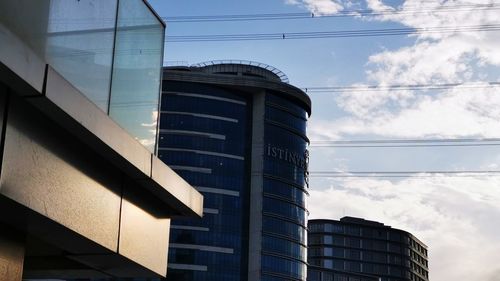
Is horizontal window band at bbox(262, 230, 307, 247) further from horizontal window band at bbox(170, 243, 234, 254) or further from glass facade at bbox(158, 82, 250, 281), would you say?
horizontal window band at bbox(170, 243, 234, 254)

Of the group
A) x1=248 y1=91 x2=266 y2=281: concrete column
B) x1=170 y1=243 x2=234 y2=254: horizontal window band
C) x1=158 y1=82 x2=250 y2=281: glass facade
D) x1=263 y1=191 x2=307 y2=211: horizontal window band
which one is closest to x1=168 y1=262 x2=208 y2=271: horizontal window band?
x1=158 y1=82 x2=250 y2=281: glass facade

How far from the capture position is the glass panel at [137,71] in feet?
33.8

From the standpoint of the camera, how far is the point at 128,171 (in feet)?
31.8

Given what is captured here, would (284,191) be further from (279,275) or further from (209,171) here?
(279,275)

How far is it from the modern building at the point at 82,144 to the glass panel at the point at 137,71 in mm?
19

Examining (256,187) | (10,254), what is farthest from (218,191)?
(10,254)

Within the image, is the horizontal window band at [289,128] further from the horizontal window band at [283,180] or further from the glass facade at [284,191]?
the horizontal window band at [283,180]

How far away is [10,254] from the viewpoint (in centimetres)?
820

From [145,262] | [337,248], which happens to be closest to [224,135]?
[337,248]

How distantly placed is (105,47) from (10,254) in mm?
3208

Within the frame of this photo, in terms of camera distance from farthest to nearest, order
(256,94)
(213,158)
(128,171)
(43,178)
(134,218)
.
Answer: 1. (256,94)
2. (213,158)
3. (134,218)
4. (128,171)
5. (43,178)

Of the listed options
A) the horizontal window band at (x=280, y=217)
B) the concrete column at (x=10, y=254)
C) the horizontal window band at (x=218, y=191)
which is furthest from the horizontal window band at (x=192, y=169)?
the concrete column at (x=10, y=254)

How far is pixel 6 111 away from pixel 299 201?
125768 millimetres

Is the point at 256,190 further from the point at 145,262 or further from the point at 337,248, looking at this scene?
the point at 145,262
